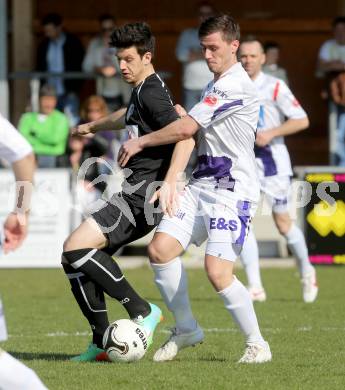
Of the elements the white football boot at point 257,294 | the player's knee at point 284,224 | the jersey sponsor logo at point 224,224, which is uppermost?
the jersey sponsor logo at point 224,224

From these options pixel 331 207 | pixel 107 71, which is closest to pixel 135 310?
pixel 331 207

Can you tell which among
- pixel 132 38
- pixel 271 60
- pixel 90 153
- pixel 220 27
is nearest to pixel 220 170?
pixel 220 27

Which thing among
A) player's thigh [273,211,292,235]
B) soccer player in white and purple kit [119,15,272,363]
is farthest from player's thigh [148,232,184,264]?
player's thigh [273,211,292,235]

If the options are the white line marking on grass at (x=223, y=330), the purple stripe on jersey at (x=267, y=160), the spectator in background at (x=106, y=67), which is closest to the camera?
the white line marking on grass at (x=223, y=330)

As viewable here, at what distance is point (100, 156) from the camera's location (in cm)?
1580

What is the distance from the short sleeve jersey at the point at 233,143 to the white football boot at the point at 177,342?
2.96ft

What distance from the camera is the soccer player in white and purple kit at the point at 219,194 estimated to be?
7.26 meters

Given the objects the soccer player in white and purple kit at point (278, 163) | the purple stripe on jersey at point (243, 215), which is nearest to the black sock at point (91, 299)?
the purple stripe on jersey at point (243, 215)

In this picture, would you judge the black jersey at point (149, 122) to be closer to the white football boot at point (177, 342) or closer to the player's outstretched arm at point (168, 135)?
the player's outstretched arm at point (168, 135)

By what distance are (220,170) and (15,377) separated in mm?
2667

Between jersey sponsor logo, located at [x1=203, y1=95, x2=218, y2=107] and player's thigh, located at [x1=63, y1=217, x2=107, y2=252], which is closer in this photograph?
jersey sponsor logo, located at [x1=203, y1=95, x2=218, y2=107]

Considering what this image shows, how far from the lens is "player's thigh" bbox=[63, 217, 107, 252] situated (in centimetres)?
742

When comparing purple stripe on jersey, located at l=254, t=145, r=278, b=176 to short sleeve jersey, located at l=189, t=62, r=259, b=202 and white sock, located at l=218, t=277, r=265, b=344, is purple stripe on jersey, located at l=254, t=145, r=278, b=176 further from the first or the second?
white sock, located at l=218, t=277, r=265, b=344

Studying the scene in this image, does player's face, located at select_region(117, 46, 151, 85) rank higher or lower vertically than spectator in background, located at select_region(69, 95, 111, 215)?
higher
